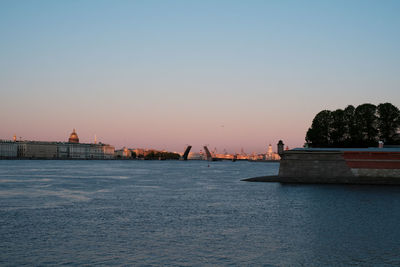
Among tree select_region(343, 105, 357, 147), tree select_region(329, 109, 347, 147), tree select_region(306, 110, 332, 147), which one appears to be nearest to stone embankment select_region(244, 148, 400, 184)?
tree select_region(343, 105, 357, 147)

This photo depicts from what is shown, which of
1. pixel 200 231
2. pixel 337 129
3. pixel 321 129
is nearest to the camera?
pixel 200 231

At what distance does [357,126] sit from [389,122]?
5.47 m

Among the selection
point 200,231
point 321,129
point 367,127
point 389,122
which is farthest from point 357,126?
point 200,231

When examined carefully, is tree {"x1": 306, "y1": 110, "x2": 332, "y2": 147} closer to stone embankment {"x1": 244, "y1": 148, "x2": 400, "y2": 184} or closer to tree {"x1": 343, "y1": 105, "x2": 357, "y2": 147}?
tree {"x1": 343, "y1": 105, "x2": 357, "y2": 147}

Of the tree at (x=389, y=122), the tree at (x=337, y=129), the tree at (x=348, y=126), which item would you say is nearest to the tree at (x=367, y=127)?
the tree at (x=348, y=126)

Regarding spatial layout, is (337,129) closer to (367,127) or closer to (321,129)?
(321,129)

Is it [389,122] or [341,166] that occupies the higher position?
[389,122]

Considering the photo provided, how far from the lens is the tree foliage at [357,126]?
8000 cm

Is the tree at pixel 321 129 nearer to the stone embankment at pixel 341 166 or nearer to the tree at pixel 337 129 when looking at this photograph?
the tree at pixel 337 129

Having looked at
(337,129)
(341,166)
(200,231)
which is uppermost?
(337,129)

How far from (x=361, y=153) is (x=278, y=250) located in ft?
137

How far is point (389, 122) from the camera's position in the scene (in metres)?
79.9

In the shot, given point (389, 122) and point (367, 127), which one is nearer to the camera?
point (389, 122)

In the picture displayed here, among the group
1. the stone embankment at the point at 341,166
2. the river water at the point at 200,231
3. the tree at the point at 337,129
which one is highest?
the tree at the point at 337,129
